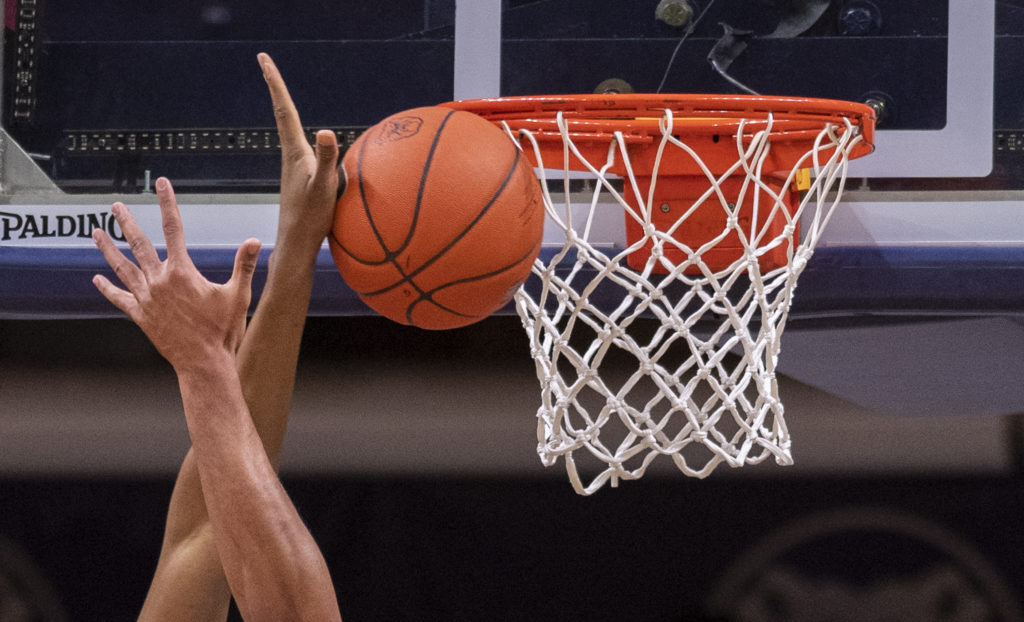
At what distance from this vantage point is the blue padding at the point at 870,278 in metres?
1.69

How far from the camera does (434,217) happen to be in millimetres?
1160

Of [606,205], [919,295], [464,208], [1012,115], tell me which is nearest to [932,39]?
[1012,115]

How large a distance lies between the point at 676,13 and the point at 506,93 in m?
0.36

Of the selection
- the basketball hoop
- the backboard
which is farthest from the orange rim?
the backboard

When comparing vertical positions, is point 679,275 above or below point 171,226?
below

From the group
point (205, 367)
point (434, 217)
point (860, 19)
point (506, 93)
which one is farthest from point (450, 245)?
point (860, 19)

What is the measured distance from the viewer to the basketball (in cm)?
116

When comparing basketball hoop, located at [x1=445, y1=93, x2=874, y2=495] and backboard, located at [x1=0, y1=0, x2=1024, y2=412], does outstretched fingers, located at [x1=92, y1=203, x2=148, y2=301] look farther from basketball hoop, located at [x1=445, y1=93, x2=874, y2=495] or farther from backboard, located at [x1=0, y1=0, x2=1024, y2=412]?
backboard, located at [x1=0, y1=0, x2=1024, y2=412]

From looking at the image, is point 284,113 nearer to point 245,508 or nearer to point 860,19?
point 245,508

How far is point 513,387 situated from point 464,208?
3.88 ft

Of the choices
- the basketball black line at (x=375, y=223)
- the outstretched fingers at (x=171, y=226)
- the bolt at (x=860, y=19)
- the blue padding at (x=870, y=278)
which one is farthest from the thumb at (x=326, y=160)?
the bolt at (x=860, y=19)

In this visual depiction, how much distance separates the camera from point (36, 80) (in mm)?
1986

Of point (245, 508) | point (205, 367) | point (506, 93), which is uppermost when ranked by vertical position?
point (506, 93)

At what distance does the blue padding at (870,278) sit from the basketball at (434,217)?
0.49m
